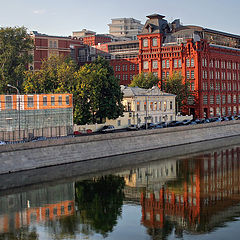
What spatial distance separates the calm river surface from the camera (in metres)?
43.7

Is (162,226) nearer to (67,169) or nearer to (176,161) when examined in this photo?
(67,169)

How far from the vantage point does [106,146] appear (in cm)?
8394

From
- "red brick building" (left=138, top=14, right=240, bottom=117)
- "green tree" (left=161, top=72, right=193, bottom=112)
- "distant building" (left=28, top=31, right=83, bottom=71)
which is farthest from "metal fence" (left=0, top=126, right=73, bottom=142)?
"distant building" (left=28, top=31, right=83, bottom=71)

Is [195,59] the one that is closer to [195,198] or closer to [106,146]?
[106,146]

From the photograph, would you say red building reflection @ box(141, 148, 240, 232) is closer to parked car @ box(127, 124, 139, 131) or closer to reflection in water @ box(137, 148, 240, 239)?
reflection in water @ box(137, 148, 240, 239)

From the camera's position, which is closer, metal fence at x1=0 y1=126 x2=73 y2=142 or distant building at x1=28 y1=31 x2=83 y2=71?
metal fence at x1=0 y1=126 x2=73 y2=142

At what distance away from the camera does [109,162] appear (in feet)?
259

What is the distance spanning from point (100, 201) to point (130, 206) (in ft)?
14.0

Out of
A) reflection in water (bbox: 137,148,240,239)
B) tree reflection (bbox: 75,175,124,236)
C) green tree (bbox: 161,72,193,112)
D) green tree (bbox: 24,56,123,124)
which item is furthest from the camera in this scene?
green tree (bbox: 161,72,193,112)

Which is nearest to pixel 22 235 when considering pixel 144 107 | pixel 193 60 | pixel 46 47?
pixel 144 107

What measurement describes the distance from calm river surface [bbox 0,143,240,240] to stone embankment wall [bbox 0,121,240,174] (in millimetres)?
8057

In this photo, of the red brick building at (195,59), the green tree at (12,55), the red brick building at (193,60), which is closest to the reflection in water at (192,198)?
the green tree at (12,55)

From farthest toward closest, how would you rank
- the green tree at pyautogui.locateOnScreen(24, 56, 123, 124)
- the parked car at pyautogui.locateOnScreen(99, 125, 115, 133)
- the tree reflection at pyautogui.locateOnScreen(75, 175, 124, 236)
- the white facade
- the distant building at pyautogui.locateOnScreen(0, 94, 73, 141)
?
the white facade
the parked car at pyautogui.locateOnScreen(99, 125, 115, 133)
the green tree at pyautogui.locateOnScreen(24, 56, 123, 124)
the distant building at pyautogui.locateOnScreen(0, 94, 73, 141)
the tree reflection at pyautogui.locateOnScreen(75, 175, 124, 236)

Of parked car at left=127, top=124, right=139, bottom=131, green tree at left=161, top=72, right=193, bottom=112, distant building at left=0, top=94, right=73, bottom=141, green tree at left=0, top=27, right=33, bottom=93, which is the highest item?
green tree at left=0, top=27, right=33, bottom=93
